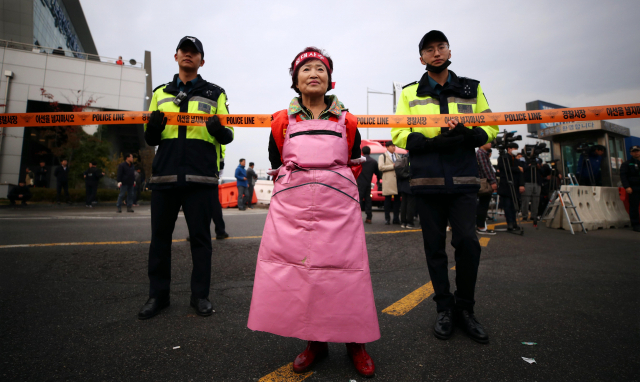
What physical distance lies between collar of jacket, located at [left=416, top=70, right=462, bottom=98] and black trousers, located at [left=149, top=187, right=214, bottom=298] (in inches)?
76.0

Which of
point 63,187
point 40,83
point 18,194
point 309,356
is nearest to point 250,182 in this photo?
point 63,187

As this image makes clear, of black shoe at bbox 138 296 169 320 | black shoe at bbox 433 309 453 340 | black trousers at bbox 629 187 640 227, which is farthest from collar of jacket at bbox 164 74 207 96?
black trousers at bbox 629 187 640 227

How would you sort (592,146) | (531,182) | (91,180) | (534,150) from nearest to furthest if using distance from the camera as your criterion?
(534,150) < (531,182) < (592,146) < (91,180)

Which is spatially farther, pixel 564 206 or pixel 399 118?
pixel 564 206

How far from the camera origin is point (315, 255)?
6.14 feet

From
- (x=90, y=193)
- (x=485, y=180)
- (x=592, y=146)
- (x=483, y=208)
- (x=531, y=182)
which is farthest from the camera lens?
(x=90, y=193)

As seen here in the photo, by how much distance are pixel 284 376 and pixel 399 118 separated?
1.99 metres

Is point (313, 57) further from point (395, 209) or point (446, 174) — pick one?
point (395, 209)

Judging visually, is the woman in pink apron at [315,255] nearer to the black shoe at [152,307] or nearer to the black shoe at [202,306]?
the black shoe at [202,306]

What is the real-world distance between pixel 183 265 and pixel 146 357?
233 centimetres

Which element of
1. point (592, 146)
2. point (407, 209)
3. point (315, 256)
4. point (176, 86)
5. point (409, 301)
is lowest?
point (409, 301)

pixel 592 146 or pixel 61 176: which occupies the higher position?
pixel 592 146

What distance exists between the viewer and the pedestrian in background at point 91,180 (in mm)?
14721

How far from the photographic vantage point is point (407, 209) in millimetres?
8586
